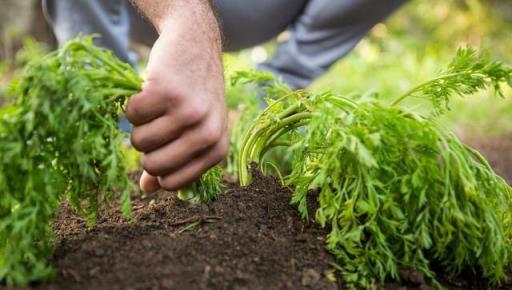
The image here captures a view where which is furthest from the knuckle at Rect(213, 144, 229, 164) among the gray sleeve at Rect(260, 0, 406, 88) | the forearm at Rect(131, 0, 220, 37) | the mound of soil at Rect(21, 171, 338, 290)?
the gray sleeve at Rect(260, 0, 406, 88)

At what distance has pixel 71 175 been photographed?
5.45ft

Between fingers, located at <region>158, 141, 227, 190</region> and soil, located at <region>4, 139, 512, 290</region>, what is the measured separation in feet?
0.52

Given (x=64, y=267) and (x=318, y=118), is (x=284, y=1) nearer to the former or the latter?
(x=318, y=118)

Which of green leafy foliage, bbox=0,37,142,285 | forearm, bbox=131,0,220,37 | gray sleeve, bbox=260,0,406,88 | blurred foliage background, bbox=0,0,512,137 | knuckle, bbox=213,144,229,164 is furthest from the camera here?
blurred foliage background, bbox=0,0,512,137

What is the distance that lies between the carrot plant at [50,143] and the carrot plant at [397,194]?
55 cm

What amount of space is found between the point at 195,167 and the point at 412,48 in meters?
6.65

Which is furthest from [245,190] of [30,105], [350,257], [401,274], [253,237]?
[30,105]

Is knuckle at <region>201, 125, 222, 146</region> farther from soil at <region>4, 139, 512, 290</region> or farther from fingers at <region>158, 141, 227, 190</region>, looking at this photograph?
soil at <region>4, 139, 512, 290</region>

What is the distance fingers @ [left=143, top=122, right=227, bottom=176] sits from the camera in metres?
1.70

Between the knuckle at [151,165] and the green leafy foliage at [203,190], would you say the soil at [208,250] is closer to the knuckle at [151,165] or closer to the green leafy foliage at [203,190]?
the green leafy foliage at [203,190]

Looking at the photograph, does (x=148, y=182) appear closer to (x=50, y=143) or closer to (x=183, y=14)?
(x=50, y=143)

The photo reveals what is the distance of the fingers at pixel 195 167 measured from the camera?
1.77 m

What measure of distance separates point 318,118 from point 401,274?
54 centimetres

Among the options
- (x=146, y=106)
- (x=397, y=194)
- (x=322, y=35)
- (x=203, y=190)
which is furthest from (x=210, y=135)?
(x=322, y=35)
